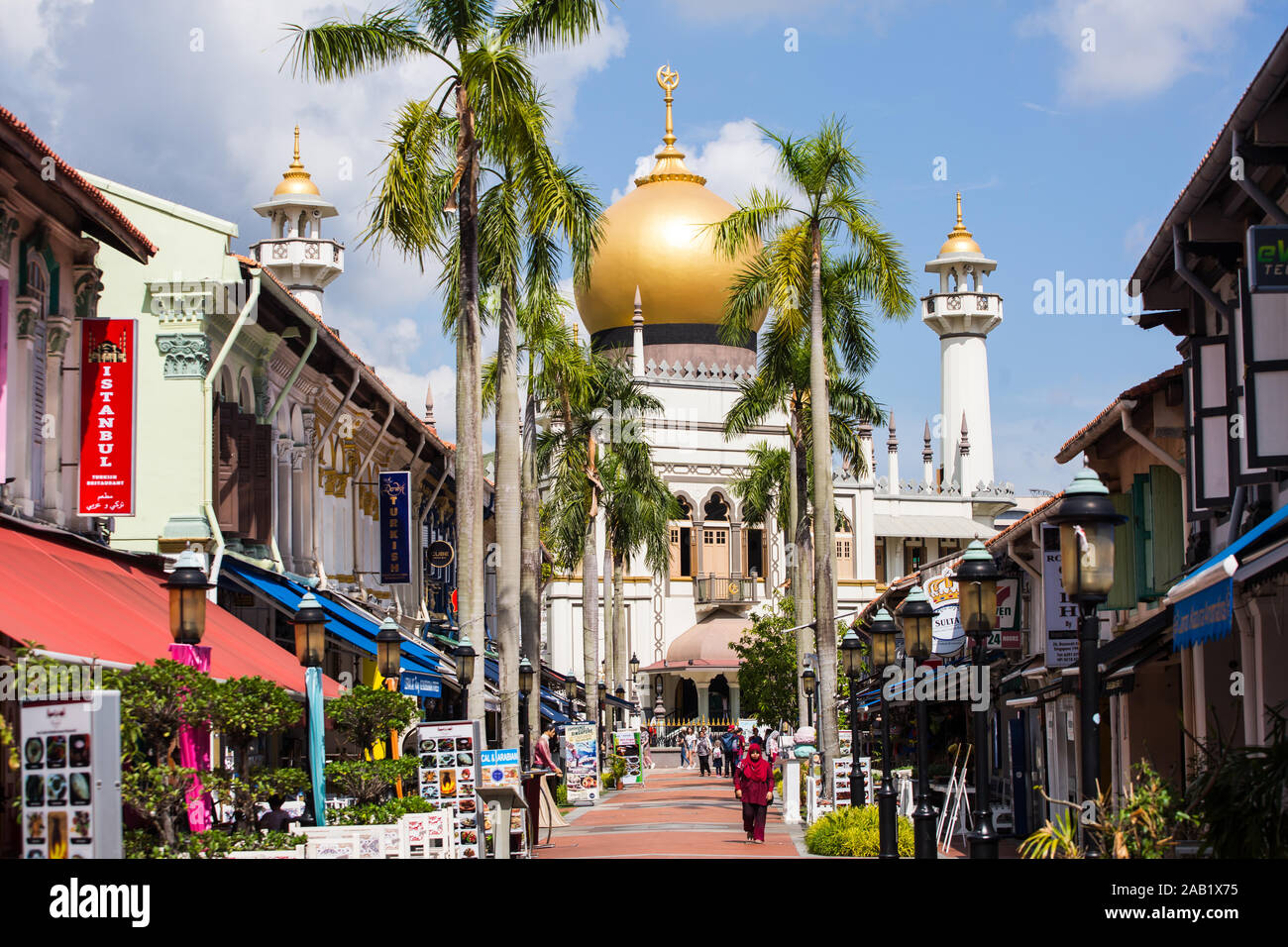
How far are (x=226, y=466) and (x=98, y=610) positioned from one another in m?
7.49

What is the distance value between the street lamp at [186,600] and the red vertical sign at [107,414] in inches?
182

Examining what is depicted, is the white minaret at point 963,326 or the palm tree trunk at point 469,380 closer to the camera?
the palm tree trunk at point 469,380

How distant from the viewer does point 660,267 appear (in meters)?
Result: 73.3

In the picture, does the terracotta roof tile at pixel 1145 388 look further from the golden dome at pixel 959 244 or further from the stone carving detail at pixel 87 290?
the golden dome at pixel 959 244

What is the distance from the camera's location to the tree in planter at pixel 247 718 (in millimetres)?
12617

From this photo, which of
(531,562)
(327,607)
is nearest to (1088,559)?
(327,607)

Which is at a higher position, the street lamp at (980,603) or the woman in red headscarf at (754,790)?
the street lamp at (980,603)

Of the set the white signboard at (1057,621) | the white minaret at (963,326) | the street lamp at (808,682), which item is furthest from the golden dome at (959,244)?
the white signboard at (1057,621)

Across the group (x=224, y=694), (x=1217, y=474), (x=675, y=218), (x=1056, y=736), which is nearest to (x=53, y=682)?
(x=224, y=694)

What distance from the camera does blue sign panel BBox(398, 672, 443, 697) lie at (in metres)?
21.9

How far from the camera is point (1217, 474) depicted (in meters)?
16.0

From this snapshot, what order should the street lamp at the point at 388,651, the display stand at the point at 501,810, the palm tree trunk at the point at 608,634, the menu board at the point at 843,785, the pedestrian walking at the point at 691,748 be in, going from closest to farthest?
1. the display stand at the point at 501,810
2. the street lamp at the point at 388,651
3. the menu board at the point at 843,785
4. the palm tree trunk at the point at 608,634
5. the pedestrian walking at the point at 691,748
